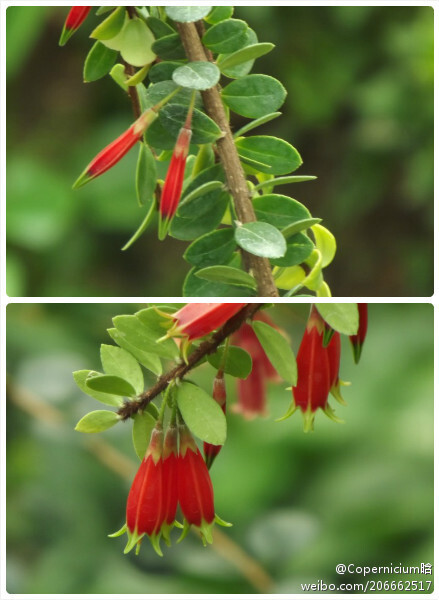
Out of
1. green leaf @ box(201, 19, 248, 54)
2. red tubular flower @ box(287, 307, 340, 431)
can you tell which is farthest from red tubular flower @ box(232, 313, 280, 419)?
green leaf @ box(201, 19, 248, 54)

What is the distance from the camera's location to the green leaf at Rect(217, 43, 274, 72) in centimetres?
27

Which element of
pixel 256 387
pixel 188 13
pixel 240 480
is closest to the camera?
pixel 188 13

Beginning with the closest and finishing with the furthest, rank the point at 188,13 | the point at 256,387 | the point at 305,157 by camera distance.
A: the point at 188,13 → the point at 256,387 → the point at 305,157

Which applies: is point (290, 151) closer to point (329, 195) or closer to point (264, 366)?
point (264, 366)

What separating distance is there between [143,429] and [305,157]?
0.94 meters

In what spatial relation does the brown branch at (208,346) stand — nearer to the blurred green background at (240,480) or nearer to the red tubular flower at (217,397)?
the red tubular flower at (217,397)

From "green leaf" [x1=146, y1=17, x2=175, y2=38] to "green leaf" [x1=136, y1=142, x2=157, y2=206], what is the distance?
0.04m

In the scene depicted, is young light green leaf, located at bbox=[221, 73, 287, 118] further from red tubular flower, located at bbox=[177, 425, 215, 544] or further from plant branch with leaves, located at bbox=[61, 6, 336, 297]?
red tubular flower, located at bbox=[177, 425, 215, 544]

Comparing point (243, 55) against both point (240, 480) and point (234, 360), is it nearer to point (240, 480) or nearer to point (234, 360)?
point (234, 360)

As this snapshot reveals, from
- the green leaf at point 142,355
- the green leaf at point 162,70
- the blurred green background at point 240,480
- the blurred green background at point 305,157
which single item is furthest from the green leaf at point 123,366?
the blurred green background at point 305,157

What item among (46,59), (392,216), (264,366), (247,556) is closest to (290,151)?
(264,366)

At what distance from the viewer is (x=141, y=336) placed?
1.04 feet

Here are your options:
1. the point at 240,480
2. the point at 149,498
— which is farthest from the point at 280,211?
the point at 240,480

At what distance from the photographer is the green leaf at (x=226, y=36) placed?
0.28 metres
